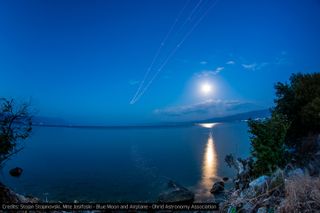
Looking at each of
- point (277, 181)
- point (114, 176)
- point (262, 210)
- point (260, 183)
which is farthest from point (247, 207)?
point (114, 176)

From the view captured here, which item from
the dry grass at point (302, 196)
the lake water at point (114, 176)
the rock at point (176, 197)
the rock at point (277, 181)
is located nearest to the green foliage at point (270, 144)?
the rock at point (176, 197)

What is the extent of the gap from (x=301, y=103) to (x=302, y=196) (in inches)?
1353

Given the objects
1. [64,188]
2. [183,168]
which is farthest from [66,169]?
[183,168]

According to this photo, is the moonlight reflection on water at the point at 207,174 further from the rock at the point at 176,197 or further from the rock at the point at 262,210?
the rock at the point at 262,210

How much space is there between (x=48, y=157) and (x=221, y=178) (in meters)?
72.7

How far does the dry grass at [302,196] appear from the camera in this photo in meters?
3.97

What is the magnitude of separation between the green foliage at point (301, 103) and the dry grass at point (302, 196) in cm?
2872

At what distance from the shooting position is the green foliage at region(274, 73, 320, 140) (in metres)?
29.4

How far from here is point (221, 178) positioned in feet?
194

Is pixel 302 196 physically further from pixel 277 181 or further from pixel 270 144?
pixel 270 144

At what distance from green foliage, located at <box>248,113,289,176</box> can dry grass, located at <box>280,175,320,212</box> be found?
78.6 feet

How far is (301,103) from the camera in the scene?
108 feet

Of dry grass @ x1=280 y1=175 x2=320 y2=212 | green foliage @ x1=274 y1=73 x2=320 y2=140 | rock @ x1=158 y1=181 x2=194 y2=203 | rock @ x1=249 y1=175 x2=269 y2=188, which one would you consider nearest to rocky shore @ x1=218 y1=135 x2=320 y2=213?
dry grass @ x1=280 y1=175 x2=320 y2=212

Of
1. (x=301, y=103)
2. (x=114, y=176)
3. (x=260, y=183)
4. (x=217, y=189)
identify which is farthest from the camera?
(x=114, y=176)
